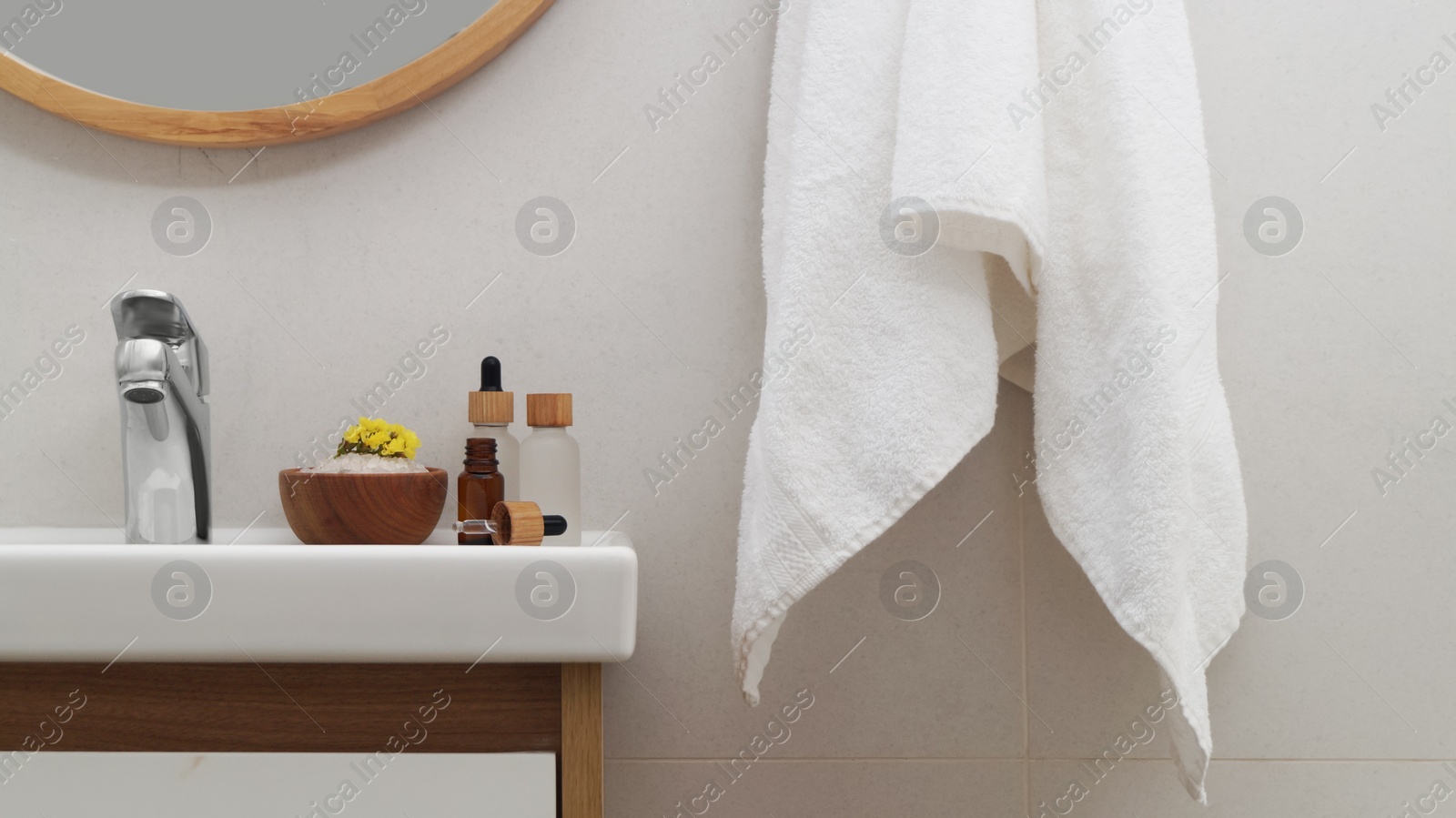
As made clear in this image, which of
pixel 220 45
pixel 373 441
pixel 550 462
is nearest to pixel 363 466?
pixel 373 441

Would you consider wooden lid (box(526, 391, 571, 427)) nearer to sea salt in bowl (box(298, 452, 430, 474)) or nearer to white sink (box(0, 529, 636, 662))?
sea salt in bowl (box(298, 452, 430, 474))

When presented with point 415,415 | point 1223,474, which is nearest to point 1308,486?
point 1223,474

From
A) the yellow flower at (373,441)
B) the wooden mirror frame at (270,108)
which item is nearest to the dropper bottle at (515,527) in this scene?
A: the yellow flower at (373,441)

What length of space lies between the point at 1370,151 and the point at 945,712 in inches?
26.0

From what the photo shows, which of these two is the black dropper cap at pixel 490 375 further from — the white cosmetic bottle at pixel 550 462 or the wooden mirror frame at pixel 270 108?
the wooden mirror frame at pixel 270 108

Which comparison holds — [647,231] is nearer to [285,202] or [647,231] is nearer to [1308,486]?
[285,202]

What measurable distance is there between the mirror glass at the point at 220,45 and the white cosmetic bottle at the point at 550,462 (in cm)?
36

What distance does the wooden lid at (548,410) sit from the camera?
74 cm

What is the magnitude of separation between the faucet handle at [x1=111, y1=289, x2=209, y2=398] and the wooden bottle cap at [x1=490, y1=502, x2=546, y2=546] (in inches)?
11.4

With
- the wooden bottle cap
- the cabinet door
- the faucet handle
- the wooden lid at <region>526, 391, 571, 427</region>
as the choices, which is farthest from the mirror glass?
the cabinet door

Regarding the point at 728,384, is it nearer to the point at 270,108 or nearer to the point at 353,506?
the point at 353,506

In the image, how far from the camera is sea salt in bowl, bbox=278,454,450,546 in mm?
683

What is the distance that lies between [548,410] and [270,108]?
15.6 inches

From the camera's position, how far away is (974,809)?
0.82 meters
